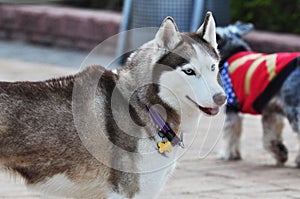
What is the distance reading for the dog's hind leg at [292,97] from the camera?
20.4ft

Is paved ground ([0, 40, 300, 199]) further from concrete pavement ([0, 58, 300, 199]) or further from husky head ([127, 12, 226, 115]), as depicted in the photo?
husky head ([127, 12, 226, 115])

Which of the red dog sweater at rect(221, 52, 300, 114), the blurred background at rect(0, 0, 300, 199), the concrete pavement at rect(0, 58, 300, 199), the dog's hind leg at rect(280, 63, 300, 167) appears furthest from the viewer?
the red dog sweater at rect(221, 52, 300, 114)

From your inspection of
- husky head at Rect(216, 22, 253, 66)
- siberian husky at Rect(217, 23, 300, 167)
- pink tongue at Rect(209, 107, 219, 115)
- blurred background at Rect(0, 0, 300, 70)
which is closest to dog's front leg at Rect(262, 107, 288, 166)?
siberian husky at Rect(217, 23, 300, 167)

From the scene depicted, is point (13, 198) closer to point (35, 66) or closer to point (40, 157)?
point (40, 157)

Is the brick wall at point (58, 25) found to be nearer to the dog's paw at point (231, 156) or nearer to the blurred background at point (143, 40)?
the blurred background at point (143, 40)

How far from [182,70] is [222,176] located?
7.99ft

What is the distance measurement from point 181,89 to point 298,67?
2.51 metres

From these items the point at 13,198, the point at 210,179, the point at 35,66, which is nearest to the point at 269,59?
the point at 210,179

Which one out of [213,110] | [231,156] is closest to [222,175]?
[231,156]

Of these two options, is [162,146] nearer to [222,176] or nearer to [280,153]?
[222,176]

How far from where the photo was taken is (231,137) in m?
6.94

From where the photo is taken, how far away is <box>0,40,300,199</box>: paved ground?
18.0 ft

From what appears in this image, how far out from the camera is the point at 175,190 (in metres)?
5.66

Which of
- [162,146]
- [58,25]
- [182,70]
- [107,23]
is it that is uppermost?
[182,70]
